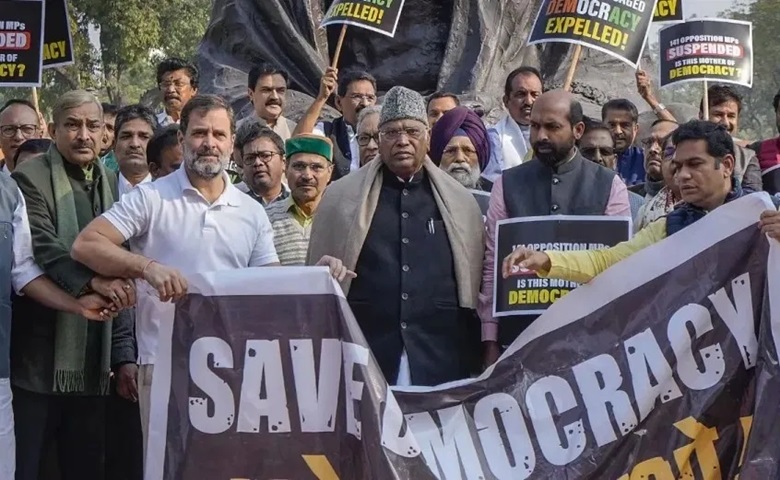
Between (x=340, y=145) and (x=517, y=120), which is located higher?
(x=517, y=120)

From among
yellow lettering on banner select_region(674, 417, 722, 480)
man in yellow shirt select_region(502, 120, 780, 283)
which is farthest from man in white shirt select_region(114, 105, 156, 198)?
yellow lettering on banner select_region(674, 417, 722, 480)

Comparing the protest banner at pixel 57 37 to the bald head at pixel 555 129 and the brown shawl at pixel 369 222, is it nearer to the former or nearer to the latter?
the brown shawl at pixel 369 222

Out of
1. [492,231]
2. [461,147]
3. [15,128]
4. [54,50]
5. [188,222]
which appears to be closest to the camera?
[188,222]

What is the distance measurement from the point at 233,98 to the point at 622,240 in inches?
313

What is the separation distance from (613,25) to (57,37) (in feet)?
13.8

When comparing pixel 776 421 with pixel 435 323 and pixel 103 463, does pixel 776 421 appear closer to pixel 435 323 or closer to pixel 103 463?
pixel 435 323

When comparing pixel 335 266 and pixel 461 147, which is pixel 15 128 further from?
pixel 335 266

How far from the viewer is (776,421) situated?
5016 millimetres

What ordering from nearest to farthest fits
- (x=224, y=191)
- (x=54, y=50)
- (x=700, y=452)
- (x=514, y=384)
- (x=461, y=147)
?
(x=700, y=452), (x=514, y=384), (x=224, y=191), (x=461, y=147), (x=54, y=50)

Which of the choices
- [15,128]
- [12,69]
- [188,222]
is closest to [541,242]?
[188,222]

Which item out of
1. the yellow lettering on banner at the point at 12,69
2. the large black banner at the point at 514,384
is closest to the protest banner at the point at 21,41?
the yellow lettering on banner at the point at 12,69

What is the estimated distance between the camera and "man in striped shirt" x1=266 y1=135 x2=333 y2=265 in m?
6.61

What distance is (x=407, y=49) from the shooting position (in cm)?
1389

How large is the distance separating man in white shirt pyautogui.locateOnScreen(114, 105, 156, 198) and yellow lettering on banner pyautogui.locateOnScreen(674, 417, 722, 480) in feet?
11.2
